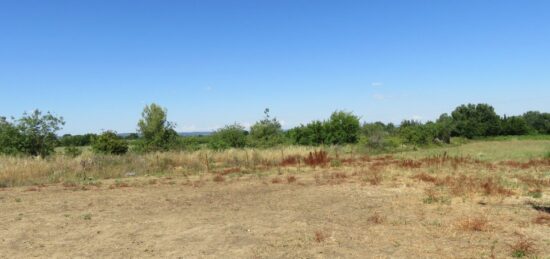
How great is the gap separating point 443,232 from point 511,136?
71.9m

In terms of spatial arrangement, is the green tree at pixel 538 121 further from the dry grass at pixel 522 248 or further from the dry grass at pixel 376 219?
the dry grass at pixel 522 248

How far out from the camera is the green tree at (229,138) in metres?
32.6

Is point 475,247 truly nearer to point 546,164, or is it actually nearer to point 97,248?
point 97,248

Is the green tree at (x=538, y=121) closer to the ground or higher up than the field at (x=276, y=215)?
higher up

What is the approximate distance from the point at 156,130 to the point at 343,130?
15.6m

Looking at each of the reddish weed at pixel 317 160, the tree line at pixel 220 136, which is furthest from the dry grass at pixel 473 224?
the tree line at pixel 220 136

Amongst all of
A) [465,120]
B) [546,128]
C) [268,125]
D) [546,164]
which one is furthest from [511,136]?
[546,164]

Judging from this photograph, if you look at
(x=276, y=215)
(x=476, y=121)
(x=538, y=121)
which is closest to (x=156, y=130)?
(x=276, y=215)

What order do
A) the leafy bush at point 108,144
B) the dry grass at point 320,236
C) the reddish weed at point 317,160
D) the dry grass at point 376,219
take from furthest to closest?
the leafy bush at point 108,144, the reddish weed at point 317,160, the dry grass at point 376,219, the dry grass at point 320,236

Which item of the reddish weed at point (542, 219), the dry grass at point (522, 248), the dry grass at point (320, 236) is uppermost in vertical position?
the dry grass at point (320, 236)

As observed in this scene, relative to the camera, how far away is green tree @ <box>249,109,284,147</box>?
116ft

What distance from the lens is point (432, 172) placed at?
1703cm

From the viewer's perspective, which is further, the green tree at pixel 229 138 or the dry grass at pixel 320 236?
the green tree at pixel 229 138

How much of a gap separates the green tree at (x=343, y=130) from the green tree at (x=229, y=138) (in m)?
8.23
